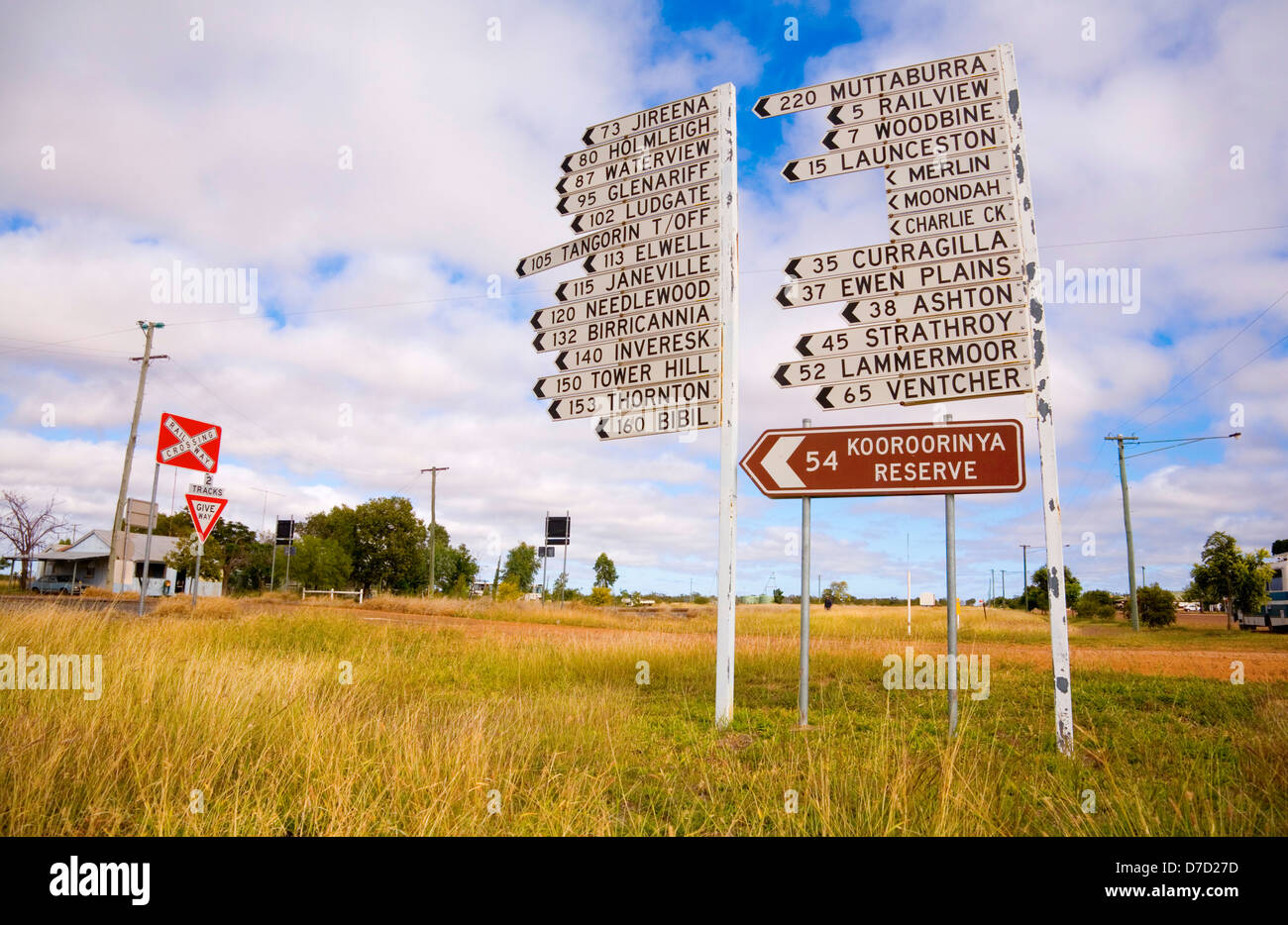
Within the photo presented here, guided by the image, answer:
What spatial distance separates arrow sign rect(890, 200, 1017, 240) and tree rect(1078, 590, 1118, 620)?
151 ft

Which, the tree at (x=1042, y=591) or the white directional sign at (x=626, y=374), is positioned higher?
the white directional sign at (x=626, y=374)

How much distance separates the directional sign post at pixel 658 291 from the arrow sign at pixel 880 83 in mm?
313

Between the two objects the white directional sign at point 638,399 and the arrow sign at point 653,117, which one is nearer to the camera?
the white directional sign at point 638,399

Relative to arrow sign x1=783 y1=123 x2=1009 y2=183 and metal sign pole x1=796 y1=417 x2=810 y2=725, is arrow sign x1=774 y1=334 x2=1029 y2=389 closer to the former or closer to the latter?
metal sign pole x1=796 y1=417 x2=810 y2=725

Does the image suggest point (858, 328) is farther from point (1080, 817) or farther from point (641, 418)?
point (1080, 817)

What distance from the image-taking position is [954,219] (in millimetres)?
6215

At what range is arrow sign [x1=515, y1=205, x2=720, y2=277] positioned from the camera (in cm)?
733

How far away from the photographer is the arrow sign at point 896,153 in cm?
625
